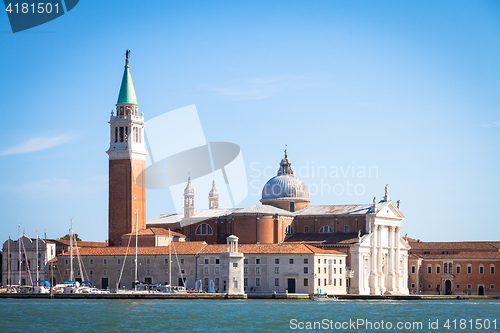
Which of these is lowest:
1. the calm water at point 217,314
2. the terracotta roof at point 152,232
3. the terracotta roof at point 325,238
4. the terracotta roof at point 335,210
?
the calm water at point 217,314

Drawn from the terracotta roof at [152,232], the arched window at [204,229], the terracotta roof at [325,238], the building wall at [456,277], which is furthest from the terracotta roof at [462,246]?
the terracotta roof at [152,232]

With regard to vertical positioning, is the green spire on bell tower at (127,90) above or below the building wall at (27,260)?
above

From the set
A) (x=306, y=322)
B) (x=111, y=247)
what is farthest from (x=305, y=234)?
(x=306, y=322)

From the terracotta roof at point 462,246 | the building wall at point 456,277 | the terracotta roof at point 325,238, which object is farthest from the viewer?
the terracotta roof at point 462,246

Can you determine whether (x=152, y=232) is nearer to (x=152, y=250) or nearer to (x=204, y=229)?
(x=152, y=250)

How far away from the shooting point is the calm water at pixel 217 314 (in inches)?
1886

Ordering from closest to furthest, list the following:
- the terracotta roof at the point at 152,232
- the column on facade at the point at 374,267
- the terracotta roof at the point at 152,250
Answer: the terracotta roof at the point at 152,250
the column on facade at the point at 374,267
the terracotta roof at the point at 152,232

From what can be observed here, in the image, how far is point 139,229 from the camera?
264ft

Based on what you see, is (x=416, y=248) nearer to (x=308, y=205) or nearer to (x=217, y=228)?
A: (x=308, y=205)

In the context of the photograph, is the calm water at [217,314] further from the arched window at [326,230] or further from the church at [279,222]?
the arched window at [326,230]

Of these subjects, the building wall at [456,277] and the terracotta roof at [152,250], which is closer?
the terracotta roof at [152,250]

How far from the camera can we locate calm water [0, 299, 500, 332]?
47906 mm

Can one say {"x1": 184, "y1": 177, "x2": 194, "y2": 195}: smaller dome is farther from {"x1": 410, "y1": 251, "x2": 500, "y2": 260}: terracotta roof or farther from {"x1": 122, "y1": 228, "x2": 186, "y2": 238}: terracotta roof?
{"x1": 410, "y1": 251, "x2": 500, "y2": 260}: terracotta roof

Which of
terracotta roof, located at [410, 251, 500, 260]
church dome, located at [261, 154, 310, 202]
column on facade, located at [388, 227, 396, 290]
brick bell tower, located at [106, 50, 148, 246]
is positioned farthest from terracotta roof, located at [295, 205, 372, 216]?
brick bell tower, located at [106, 50, 148, 246]
